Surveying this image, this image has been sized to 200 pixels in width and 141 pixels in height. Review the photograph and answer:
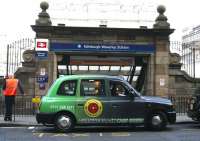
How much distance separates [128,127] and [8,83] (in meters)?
4.84

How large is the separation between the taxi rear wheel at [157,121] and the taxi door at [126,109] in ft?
1.02

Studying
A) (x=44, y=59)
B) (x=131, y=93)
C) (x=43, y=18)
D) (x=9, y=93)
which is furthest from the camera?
(x=43, y=18)

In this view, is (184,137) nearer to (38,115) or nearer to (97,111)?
(97,111)

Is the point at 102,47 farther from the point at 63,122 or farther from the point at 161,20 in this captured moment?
the point at 63,122

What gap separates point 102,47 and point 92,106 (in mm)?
8429

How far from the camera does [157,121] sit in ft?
52.5

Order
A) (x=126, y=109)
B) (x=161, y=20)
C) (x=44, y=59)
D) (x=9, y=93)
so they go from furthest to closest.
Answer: (x=161, y=20), (x=44, y=59), (x=9, y=93), (x=126, y=109)

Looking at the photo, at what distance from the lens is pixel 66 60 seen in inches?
988

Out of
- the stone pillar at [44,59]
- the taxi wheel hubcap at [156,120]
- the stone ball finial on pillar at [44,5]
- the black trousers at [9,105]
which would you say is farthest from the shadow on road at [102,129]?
the stone ball finial on pillar at [44,5]

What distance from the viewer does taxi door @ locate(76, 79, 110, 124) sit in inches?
619

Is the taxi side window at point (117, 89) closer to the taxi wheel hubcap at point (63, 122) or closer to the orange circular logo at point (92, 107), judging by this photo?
the orange circular logo at point (92, 107)

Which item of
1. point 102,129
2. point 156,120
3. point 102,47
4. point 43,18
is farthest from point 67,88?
point 43,18

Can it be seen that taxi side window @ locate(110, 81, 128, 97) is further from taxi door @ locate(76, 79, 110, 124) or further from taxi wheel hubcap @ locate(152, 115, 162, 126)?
taxi wheel hubcap @ locate(152, 115, 162, 126)

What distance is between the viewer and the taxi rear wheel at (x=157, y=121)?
16000 mm
